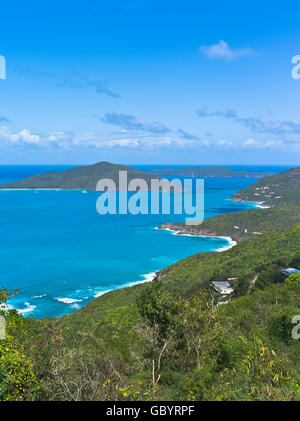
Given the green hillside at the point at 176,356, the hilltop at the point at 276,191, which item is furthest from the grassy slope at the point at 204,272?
the hilltop at the point at 276,191

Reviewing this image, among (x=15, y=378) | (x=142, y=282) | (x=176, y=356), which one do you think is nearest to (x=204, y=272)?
(x=142, y=282)

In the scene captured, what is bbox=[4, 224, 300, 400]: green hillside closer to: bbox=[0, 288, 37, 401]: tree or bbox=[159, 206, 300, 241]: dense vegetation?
bbox=[0, 288, 37, 401]: tree

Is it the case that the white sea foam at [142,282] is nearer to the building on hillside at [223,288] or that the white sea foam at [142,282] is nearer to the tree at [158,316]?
the building on hillside at [223,288]

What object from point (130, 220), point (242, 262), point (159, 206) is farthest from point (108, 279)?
point (159, 206)

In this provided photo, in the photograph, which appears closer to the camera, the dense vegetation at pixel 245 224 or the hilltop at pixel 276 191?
the dense vegetation at pixel 245 224

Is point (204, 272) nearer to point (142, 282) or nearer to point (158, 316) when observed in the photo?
point (142, 282)

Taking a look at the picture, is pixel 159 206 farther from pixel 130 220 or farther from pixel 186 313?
pixel 186 313
